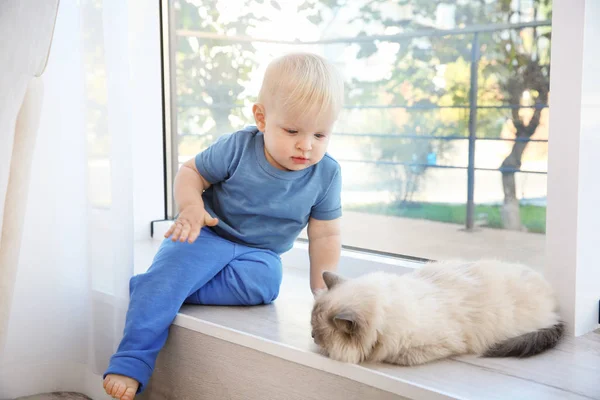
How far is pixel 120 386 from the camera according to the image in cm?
108

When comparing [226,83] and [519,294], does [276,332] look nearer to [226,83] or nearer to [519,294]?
[519,294]

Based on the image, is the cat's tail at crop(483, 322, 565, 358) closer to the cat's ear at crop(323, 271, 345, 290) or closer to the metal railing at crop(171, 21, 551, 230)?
the cat's ear at crop(323, 271, 345, 290)

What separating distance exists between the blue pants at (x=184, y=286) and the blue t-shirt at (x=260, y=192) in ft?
0.13

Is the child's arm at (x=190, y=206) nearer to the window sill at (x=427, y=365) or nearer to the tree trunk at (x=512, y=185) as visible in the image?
the window sill at (x=427, y=365)

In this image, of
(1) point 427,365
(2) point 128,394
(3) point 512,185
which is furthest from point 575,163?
(3) point 512,185

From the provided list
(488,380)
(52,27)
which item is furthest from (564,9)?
(52,27)

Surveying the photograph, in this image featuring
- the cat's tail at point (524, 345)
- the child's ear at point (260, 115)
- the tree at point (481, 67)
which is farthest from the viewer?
the tree at point (481, 67)

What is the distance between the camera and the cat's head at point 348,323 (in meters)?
0.89

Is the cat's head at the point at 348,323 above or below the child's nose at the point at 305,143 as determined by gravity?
below

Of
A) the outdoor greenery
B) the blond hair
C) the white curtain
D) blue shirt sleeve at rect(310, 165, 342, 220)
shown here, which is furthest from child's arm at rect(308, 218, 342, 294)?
the outdoor greenery

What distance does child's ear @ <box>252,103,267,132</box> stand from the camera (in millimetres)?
1213

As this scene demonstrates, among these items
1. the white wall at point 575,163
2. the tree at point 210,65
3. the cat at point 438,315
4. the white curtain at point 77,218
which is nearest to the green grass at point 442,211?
the tree at point 210,65

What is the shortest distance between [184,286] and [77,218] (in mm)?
276

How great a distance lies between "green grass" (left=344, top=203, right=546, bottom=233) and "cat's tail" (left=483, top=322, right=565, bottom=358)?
1.04 metres
